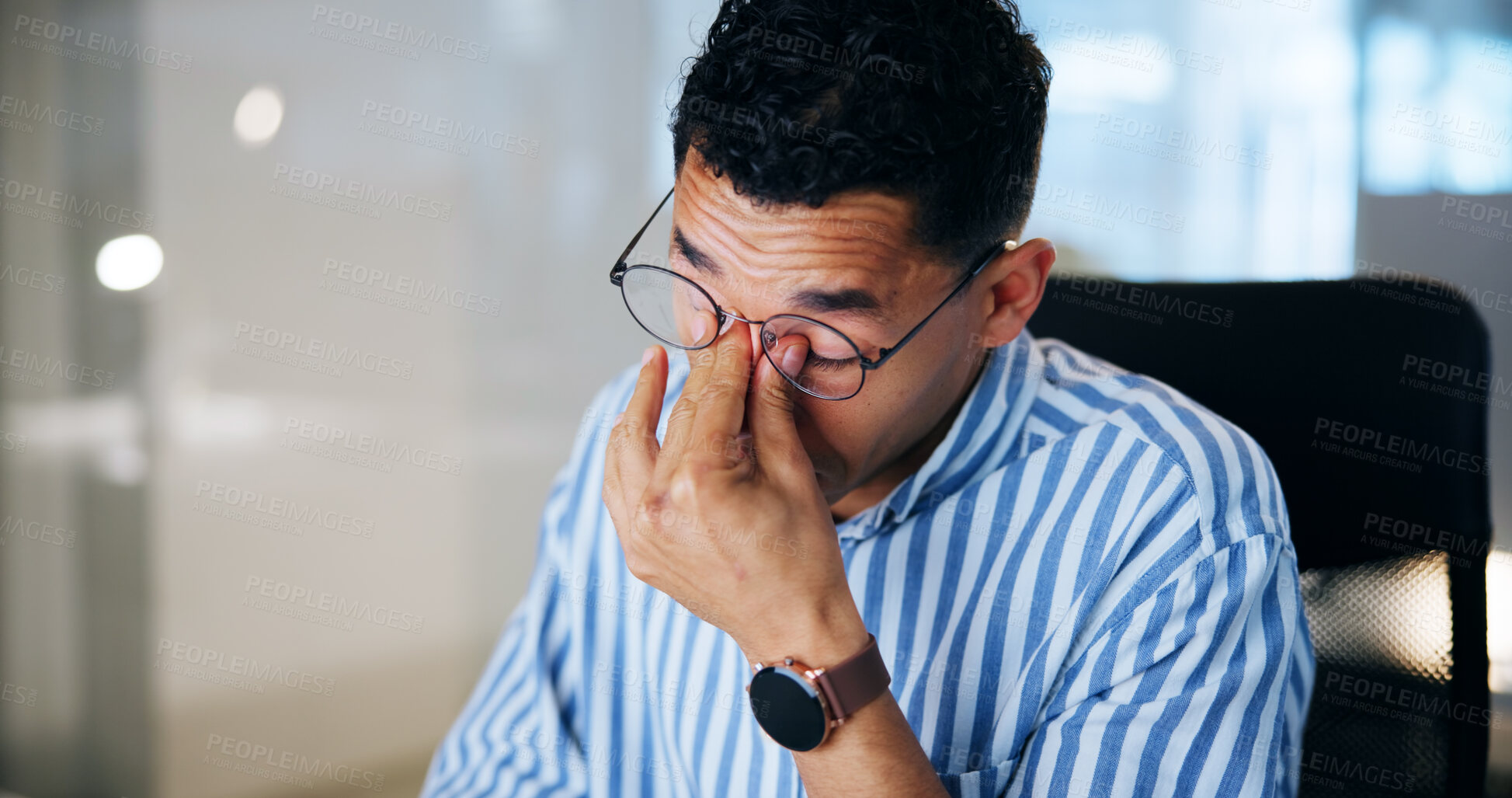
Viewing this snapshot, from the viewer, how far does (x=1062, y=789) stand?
92cm

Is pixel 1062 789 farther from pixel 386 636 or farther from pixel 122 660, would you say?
pixel 122 660

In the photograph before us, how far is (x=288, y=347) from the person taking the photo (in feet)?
7.91

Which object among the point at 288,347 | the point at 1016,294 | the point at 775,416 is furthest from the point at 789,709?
the point at 288,347

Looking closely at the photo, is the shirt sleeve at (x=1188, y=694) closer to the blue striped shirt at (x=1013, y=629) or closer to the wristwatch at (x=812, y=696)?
the blue striped shirt at (x=1013, y=629)

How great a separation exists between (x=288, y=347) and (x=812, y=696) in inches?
79.8

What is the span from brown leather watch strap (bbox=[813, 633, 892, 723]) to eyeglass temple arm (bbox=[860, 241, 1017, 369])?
11.4 inches

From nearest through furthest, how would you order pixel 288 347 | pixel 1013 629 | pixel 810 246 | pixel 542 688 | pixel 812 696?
pixel 812 696 < pixel 810 246 < pixel 1013 629 < pixel 542 688 < pixel 288 347

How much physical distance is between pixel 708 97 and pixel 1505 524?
4.10ft

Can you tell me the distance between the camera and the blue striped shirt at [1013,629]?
927mm

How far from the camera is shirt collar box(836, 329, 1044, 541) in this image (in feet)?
3.76

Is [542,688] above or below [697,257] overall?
below

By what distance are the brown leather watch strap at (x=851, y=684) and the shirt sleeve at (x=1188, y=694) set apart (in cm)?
22

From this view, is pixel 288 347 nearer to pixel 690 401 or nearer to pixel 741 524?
pixel 690 401

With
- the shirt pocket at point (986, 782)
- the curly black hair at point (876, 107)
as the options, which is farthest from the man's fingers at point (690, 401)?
the shirt pocket at point (986, 782)
